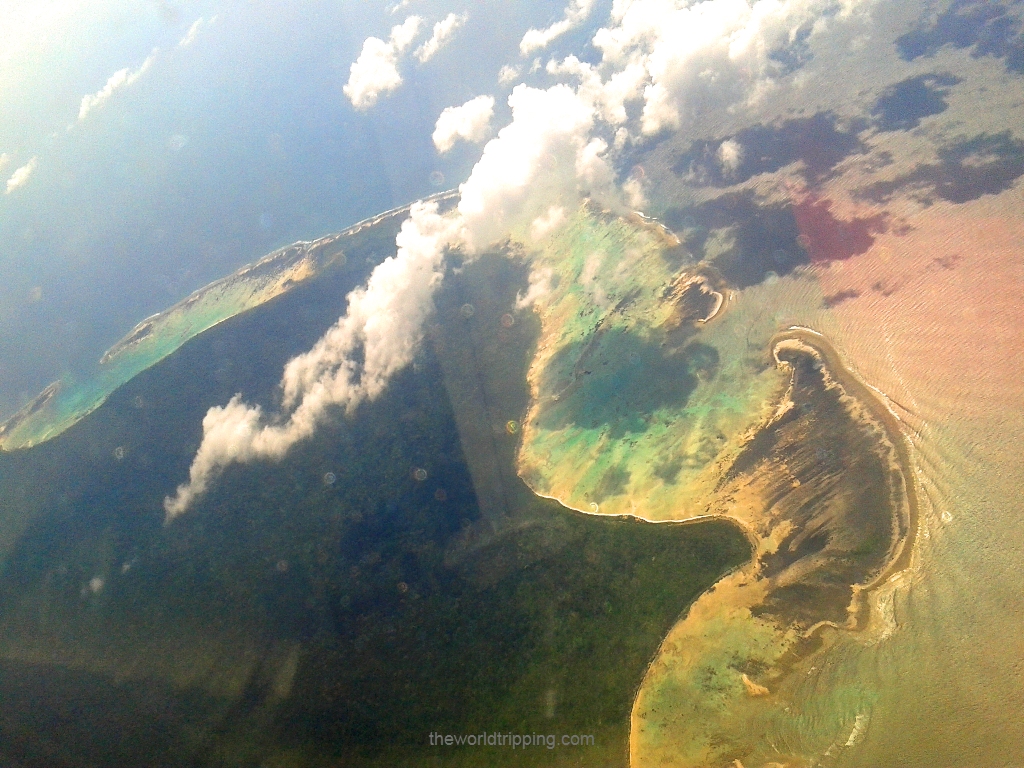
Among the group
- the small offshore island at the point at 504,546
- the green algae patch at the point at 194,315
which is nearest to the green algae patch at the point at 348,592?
the small offshore island at the point at 504,546

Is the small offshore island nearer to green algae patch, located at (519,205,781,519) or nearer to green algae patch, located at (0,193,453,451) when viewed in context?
green algae patch, located at (519,205,781,519)

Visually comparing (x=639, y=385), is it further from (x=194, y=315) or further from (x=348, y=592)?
(x=194, y=315)

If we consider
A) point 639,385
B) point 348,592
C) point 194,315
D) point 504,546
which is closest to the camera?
point 504,546

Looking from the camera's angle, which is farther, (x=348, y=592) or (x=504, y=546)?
(x=348, y=592)

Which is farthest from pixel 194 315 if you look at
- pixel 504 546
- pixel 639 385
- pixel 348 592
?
pixel 639 385

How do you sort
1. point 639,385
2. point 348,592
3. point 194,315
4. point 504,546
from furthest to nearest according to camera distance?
point 194,315, point 639,385, point 348,592, point 504,546

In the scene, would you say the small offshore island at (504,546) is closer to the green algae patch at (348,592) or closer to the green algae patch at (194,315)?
the green algae patch at (348,592)

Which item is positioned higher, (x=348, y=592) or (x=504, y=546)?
(x=504, y=546)

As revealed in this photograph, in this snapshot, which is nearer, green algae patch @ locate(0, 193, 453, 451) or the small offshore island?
the small offshore island

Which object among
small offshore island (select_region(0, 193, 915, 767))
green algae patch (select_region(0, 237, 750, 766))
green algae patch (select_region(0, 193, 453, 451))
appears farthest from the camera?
green algae patch (select_region(0, 193, 453, 451))

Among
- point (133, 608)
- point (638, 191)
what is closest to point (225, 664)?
point (133, 608)

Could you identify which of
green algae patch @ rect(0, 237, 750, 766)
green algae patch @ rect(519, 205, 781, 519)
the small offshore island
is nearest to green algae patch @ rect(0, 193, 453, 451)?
the small offshore island

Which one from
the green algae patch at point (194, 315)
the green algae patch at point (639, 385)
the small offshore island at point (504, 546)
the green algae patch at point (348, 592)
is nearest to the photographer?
the small offshore island at point (504, 546)
